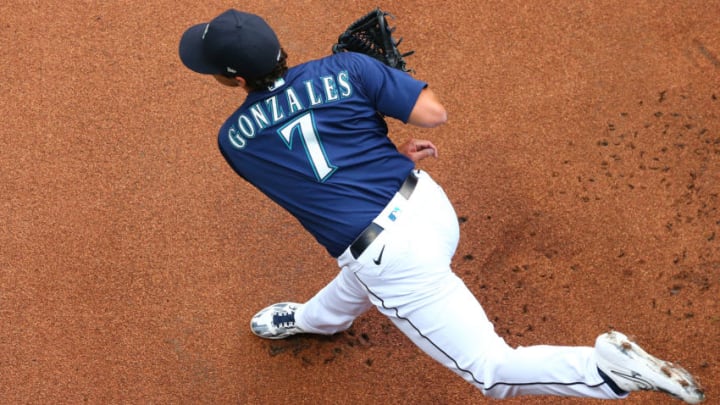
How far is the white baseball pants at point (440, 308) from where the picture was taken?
7.45 feet

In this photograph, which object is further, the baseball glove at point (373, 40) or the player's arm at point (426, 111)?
the baseball glove at point (373, 40)

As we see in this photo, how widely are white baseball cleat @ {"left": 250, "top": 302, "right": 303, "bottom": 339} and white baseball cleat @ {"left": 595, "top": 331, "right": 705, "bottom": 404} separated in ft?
4.69

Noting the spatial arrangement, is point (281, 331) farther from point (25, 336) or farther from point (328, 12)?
point (328, 12)

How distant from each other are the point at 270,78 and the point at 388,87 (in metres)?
0.39

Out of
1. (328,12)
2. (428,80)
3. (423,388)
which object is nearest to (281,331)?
(423,388)

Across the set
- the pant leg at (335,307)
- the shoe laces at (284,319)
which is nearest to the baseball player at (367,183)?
the pant leg at (335,307)

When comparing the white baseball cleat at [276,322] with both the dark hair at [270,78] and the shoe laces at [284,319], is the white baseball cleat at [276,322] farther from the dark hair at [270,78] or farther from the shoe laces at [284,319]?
the dark hair at [270,78]

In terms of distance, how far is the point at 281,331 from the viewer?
10.4 ft

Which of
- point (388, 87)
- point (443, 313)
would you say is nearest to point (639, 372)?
point (443, 313)

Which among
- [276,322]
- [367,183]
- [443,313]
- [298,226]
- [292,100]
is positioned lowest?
[276,322]

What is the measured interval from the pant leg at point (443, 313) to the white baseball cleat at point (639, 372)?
0.10m

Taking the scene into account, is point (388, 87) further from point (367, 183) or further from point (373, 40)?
point (373, 40)

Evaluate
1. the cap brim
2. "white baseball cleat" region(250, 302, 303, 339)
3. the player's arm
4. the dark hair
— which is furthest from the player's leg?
the cap brim

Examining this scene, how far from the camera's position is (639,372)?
2.11 m
